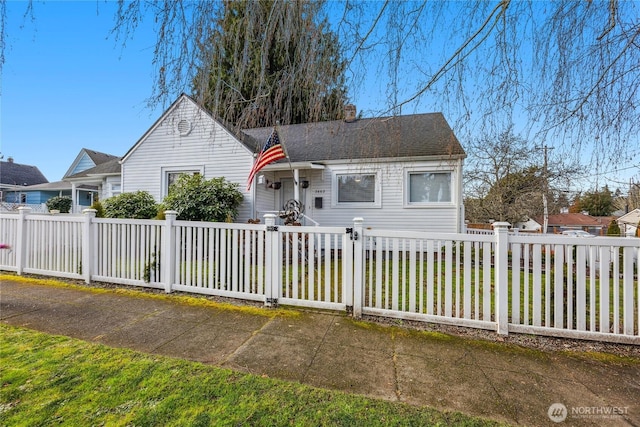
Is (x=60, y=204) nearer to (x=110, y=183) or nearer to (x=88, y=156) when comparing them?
(x=88, y=156)

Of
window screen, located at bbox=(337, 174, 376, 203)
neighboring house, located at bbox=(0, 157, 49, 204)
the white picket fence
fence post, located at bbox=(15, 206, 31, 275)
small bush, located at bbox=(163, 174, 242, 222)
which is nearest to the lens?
the white picket fence

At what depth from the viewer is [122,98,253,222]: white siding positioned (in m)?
9.75

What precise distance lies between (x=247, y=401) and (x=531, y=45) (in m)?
3.54

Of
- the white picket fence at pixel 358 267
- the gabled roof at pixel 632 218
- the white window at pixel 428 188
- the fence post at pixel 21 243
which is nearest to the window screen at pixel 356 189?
the white window at pixel 428 188

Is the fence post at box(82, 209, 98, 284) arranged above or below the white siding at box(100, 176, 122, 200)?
below

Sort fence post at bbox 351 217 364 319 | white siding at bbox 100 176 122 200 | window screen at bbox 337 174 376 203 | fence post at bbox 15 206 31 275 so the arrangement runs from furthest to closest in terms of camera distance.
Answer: white siding at bbox 100 176 122 200
window screen at bbox 337 174 376 203
fence post at bbox 15 206 31 275
fence post at bbox 351 217 364 319

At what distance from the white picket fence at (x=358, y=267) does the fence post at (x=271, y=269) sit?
15 millimetres

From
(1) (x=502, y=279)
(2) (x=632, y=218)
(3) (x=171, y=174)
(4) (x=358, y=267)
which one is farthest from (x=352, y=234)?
(2) (x=632, y=218)

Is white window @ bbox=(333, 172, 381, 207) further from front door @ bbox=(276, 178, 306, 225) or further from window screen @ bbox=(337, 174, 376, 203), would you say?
front door @ bbox=(276, 178, 306, 225)

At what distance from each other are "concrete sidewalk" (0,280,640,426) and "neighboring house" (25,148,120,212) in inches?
423

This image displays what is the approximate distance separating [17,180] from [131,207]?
28403 mm

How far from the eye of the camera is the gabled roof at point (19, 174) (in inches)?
1019

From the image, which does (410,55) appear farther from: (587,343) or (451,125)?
(587,343)

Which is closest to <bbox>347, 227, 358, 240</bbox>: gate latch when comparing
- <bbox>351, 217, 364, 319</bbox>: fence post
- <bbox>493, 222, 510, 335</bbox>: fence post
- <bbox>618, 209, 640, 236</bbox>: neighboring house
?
<bbox>351, 217, 364, 319</bbox>: fence post
